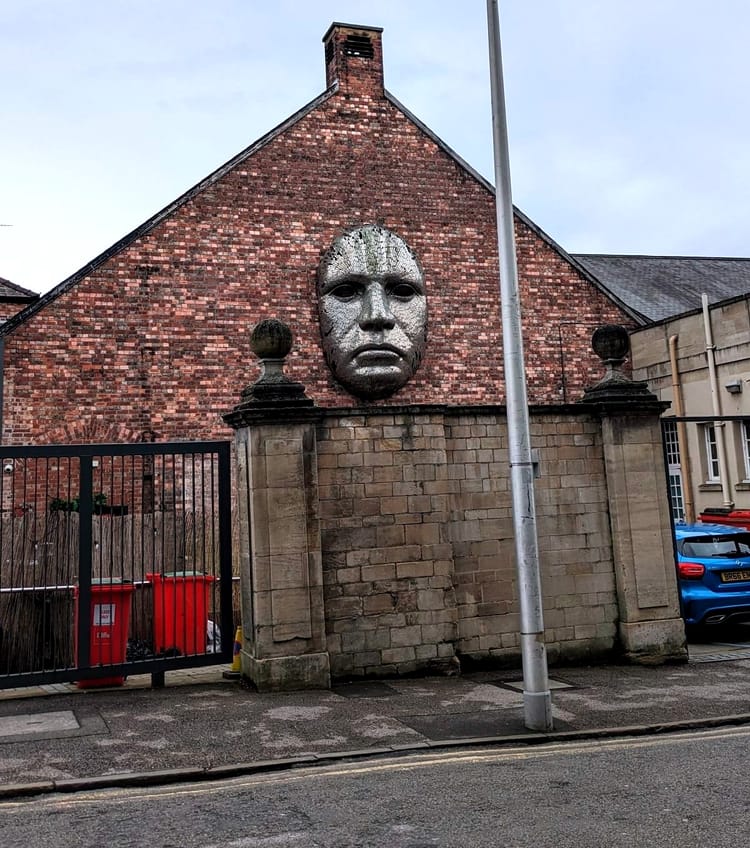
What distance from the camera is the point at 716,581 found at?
11.5 meters

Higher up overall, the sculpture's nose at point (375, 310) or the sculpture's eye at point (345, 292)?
the sculpture's eye at point (345, 292)

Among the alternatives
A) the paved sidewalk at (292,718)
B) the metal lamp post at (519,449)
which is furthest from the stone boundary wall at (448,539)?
the metal lamp post at (519,449)

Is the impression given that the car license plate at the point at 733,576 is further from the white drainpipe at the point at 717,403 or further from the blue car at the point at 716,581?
the white drainpipe at the point at 717,403

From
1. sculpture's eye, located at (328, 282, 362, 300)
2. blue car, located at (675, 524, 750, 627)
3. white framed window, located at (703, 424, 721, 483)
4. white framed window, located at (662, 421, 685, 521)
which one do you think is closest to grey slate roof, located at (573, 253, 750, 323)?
white framed window, located at (662, 421, 685, 521)

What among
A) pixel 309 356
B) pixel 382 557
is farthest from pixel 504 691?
pixel 309 356

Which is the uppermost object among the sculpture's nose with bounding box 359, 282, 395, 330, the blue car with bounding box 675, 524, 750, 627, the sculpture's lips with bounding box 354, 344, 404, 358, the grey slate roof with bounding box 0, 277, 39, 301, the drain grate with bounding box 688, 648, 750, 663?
the grey slate roof with bounding box 0, 277, 39, 301

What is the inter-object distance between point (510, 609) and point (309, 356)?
7.48 meters

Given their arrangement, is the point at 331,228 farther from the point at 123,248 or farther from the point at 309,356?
the point at 123,248

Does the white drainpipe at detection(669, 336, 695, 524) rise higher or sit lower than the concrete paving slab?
higher

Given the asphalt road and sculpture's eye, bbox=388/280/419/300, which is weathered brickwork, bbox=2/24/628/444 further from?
the asphalt road

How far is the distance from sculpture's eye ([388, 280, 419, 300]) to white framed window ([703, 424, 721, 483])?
22.7ft

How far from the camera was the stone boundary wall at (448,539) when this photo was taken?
9.51 metres

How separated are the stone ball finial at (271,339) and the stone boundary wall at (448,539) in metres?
0.94

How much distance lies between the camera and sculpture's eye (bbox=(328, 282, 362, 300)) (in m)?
16.1
